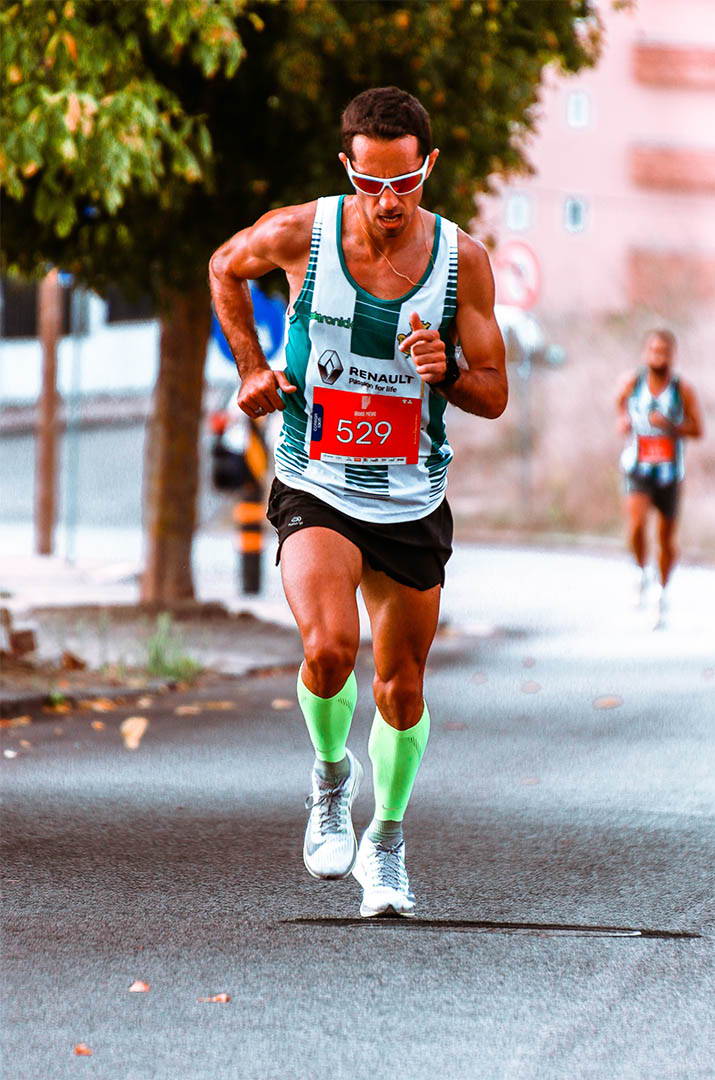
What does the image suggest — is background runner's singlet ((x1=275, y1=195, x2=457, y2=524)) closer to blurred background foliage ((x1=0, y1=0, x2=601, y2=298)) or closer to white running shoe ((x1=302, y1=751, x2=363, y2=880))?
white running shoe ((x1=302, y1=751, x2=363, y2=880))

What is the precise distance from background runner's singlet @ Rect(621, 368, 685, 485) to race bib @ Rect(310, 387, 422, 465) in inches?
370

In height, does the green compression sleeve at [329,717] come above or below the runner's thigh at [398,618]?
below

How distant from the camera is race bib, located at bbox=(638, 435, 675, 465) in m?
14.6

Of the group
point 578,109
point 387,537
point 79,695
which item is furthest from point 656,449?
point 578,109

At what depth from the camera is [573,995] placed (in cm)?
456

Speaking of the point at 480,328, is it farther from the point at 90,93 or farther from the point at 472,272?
the point at 90,93

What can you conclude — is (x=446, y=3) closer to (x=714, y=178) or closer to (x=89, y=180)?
(x=89, y=180)

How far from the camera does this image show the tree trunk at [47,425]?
20.7m

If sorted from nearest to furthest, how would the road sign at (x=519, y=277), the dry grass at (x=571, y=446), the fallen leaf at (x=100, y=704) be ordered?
the fallen leaf at (x=100, y=704)
the road sign at (x=519, y=277)
the dry grass at (x=571, y=446)

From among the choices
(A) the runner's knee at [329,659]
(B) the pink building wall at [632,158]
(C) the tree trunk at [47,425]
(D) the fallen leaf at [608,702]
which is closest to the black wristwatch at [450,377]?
(A) the runner's knee at [329,659]

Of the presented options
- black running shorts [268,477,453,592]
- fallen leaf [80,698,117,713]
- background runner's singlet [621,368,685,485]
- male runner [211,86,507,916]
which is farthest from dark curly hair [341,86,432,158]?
background runner's singlet [621,368,685,485]

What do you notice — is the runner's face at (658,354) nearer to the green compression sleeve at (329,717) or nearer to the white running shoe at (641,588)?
the white running shoe at (641,588)

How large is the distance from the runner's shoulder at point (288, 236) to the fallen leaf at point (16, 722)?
178 inches

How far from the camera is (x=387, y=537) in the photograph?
5.33 meters
